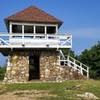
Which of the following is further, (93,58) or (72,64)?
(93,58)

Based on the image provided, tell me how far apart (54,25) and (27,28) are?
113 inches

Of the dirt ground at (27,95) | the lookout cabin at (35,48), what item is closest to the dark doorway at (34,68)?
the lookout cabin at (35,48)

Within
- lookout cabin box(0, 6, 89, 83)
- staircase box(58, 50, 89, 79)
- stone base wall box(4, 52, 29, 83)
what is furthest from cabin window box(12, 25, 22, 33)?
staircase box(58, 50, 89, 79)

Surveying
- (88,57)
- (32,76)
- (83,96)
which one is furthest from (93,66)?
(83,96)

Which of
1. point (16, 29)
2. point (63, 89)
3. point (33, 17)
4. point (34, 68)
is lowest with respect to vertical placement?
point (63, 89)

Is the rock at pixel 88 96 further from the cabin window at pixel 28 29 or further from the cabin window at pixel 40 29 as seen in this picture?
the cabin window at pixel 28 29

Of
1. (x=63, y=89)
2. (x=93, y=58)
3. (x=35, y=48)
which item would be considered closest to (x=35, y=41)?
(x=35, y=48)

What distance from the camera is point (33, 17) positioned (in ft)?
127

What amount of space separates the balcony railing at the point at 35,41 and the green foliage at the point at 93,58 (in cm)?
2093

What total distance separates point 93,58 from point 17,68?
83.2ft

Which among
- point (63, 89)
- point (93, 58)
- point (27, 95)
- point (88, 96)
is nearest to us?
point (88, 96)

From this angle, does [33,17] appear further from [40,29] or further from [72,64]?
[72,64]

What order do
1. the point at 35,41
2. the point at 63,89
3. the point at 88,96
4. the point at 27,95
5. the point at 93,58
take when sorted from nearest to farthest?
the point at 88,96, the point at 27,95, the point at 63,89, the point at 35,41, the point at 93,58

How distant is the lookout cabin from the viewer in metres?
36.9
